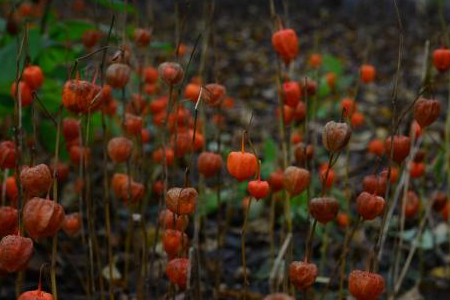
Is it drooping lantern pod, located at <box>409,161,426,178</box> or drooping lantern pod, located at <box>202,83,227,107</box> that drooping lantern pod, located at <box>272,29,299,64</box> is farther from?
drooping lantern pod, located at <box>409,161,426,178</box>

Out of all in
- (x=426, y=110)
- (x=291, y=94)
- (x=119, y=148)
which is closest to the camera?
(x=426, y=110)

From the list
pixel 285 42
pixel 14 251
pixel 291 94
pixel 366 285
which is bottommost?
pixel 366 285

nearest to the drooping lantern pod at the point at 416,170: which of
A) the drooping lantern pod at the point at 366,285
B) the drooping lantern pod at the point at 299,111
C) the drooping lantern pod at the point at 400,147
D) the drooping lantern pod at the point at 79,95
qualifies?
the drooping lantern pod at the point at 299,111

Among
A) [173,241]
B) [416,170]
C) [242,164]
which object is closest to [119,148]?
[173,241]

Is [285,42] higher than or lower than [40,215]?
higher

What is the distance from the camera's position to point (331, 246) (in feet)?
8.64

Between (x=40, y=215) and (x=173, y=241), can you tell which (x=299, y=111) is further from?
(x=40, y=215)

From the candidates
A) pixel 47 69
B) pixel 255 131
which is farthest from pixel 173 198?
pixel 255 131

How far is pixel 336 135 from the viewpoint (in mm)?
1208

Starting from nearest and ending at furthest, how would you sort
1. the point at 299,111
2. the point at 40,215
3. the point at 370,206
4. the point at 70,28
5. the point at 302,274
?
the point at 40,215 < the point at 302,274 < the point at 370,206 < the point at 299,111 < the point at 70,28

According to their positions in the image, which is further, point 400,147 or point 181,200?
point 400,147

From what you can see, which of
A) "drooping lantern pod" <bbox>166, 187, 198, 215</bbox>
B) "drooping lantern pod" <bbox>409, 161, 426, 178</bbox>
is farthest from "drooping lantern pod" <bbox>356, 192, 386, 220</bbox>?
"drooping lantern pod" <bbox>409, 161, 426, 178</bbox>

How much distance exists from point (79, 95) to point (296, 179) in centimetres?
47

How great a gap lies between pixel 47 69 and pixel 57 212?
1.48 meters
